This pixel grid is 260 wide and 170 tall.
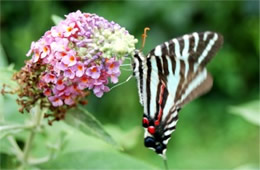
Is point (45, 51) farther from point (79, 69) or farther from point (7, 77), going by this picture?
point (7, 77)

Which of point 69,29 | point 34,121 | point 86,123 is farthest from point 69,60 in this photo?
point 34,121

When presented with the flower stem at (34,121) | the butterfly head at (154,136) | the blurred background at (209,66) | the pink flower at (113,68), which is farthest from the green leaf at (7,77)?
the blurred background at (209,66)

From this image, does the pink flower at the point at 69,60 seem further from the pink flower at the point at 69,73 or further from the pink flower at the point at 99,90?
the pink flower at the point at 99,90

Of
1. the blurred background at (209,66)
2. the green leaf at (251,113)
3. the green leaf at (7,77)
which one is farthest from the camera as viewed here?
the blurred background at (209,66)

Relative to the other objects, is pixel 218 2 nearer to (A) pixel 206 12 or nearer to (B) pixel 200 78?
(A) pixel 206 12

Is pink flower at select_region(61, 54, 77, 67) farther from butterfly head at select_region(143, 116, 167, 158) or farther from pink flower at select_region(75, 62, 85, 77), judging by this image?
butterfly head at select_region(143, 116, 167, 158)

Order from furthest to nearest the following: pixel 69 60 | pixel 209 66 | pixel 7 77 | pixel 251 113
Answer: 1. pixel 209 66
2. pixel 251 113
3. pixel 7 77
4. pixel 69 60
